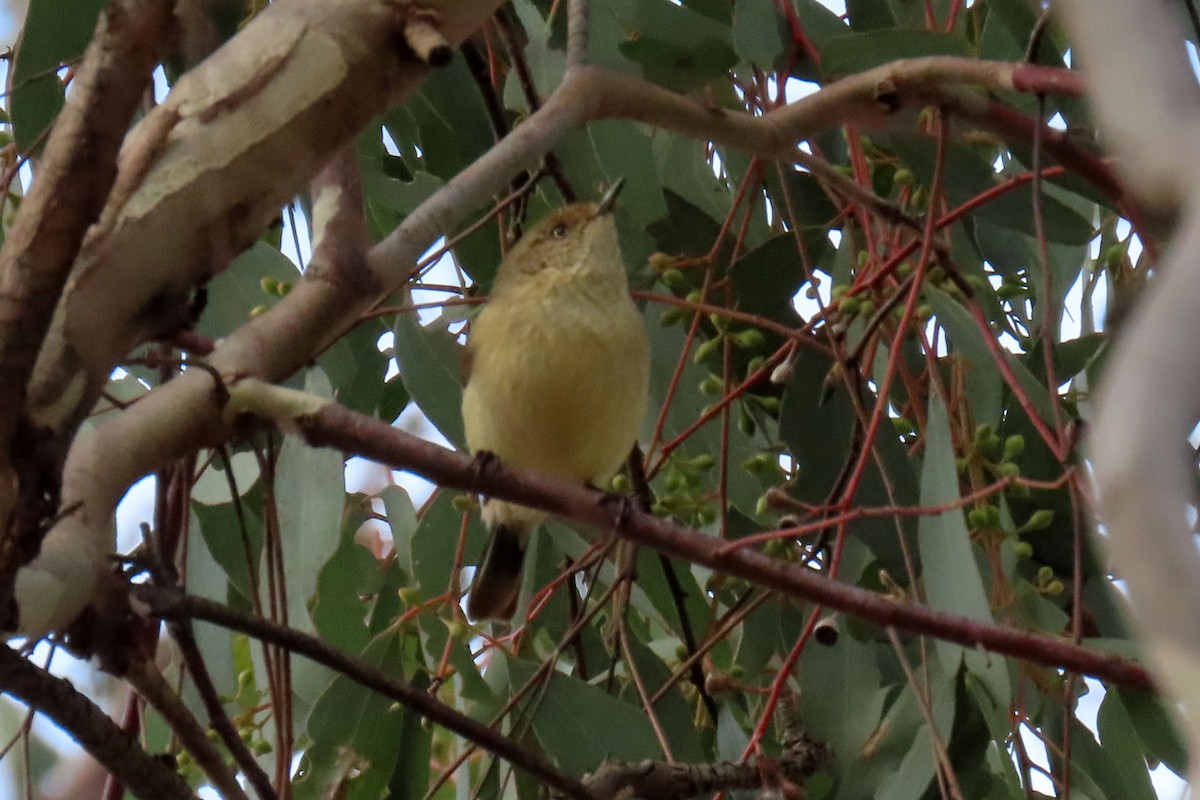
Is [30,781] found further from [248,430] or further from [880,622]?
[880,622]

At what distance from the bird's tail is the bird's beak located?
70cm

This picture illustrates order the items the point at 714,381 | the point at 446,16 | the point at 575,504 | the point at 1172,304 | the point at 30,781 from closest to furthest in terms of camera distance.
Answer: the point at 1172,304
the point at 446,16
the point at 575,504
the point at 30,781
the point at 714,381

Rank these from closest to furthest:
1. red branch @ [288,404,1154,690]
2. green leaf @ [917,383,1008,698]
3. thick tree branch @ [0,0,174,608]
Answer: thick tree branch @ [0,0,174,608], red branch @ [288,404,1154,690], green leaf @ [917,383,1008,698]

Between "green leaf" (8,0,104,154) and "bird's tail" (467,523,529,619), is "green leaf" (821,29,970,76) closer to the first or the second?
Answer: "green leaf" (8,0,104,154)

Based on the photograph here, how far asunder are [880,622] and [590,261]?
1.32 meters

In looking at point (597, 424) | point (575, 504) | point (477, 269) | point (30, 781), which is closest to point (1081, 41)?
point (575, 504)

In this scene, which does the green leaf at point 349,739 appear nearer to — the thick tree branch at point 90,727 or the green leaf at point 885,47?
the thick tree branch at point 90,727

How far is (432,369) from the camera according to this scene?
2.38 meters

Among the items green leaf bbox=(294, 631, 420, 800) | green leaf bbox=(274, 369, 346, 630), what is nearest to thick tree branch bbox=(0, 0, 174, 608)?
green leaf bbox=(274, 369, 346, 630)

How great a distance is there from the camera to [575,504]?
153cm

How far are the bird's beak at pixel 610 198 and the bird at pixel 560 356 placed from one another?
0.8 inches

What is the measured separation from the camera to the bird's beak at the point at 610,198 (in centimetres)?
219

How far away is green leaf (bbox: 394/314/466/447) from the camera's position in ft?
7.48

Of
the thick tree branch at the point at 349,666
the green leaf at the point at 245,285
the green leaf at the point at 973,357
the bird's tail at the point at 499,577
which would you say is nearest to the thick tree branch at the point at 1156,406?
the thick tree branch at the point at 349,666
